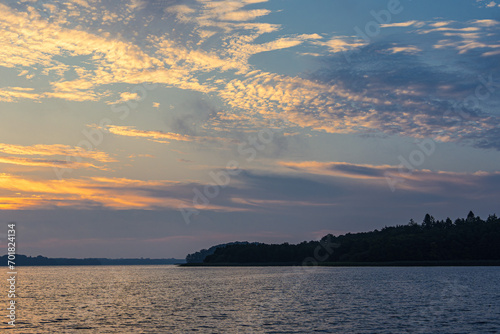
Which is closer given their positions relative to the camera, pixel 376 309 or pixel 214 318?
pixel 214 318

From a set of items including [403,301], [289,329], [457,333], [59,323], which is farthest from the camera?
[403,301]

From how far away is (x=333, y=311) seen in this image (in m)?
77.2

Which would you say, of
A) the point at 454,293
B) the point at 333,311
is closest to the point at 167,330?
the point at 333,311

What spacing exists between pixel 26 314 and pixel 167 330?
30906 mm

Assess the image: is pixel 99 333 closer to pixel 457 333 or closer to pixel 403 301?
pixel 457 333

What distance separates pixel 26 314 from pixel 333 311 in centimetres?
4806

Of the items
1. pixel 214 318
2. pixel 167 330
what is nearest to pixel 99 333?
pixel 167 330

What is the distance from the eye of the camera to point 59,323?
67.4 metres

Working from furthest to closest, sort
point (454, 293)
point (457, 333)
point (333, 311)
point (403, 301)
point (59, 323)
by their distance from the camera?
point (454, 293) → point (403, 301) → point (333, 311) → point (59, 323) → point (457, 333)

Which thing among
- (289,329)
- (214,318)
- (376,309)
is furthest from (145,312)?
(376,309)

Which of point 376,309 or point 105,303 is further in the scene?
point 105,303

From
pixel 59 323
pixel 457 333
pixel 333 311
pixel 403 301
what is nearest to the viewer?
pixel 457 333

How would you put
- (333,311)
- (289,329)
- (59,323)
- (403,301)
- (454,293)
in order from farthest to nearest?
(454,293)
(403,301)
(333,311)
(59,323)
(289,329)

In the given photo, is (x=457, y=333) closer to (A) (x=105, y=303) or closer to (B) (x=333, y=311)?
(B) (x=333, y=311)
